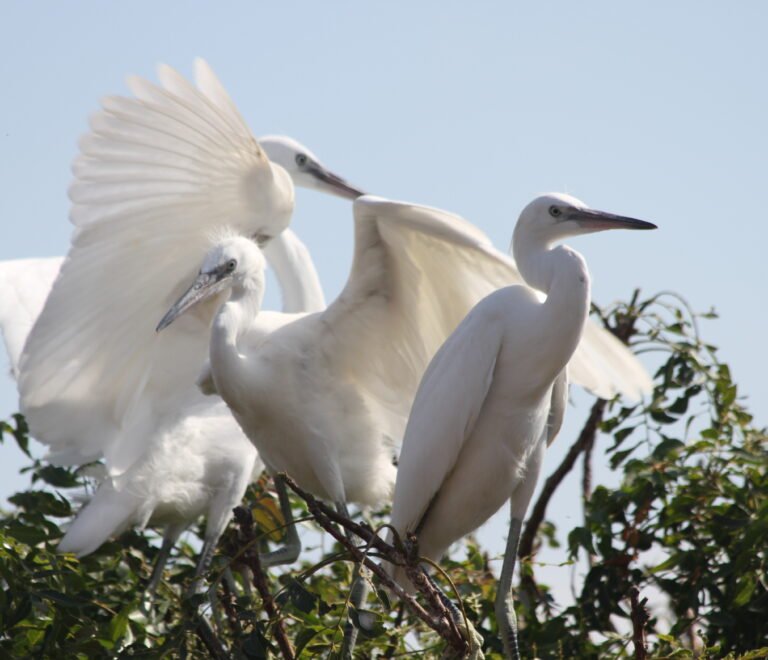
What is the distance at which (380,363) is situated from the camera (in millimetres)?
4949

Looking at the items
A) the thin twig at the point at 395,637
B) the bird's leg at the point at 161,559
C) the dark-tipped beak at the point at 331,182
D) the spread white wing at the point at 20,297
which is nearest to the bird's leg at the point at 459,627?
the thin twig at the point at 395,637

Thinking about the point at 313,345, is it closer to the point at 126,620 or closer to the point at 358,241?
the point at 358,241

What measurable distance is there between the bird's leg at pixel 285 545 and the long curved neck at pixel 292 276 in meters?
1.33

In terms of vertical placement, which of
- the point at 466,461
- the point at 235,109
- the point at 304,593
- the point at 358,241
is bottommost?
the point at 304,593

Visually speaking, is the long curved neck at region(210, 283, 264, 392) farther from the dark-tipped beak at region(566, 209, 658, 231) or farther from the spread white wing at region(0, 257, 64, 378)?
the dark-tipped beak at region(566, 209, 658, 231)

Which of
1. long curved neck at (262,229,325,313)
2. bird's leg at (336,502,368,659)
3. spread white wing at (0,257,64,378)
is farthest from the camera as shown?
long curved neck at (262,229,325,313)

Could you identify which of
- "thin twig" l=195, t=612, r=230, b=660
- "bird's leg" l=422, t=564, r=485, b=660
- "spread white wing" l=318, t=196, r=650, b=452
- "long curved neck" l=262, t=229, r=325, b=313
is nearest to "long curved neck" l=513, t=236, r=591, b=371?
"spread white wing" l=318, t=196, r=650, b=452

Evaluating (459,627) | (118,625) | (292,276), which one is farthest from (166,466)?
(459,627)

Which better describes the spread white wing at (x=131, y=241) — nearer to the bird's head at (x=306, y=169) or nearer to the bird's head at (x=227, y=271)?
the bird's head at (x=227, y=271)

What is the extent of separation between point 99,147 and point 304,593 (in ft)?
7.66

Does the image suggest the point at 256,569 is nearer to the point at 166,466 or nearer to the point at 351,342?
the point at 351,342

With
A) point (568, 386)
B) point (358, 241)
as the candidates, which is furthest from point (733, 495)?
point (358, 241)

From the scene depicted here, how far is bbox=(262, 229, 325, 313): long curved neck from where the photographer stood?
20.3ft

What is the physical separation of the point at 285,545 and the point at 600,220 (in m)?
1.91
